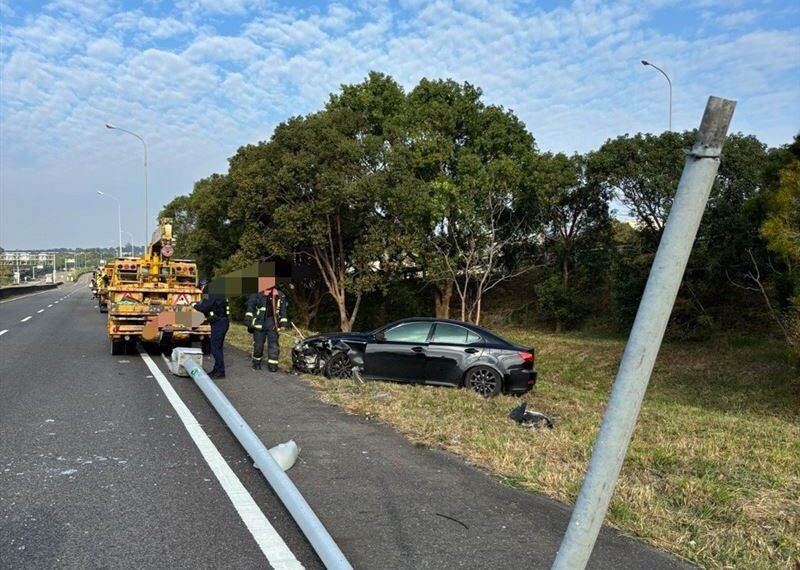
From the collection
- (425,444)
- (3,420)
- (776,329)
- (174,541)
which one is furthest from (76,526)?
(776,329)

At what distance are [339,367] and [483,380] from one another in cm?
262

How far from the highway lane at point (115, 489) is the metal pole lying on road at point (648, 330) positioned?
2198mm

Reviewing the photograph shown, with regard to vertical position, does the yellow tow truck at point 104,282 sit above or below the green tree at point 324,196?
below

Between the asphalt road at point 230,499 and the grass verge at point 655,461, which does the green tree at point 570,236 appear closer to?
the grass verge at point 655,461

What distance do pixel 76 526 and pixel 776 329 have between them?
26008mm

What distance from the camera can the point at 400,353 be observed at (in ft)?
36.8

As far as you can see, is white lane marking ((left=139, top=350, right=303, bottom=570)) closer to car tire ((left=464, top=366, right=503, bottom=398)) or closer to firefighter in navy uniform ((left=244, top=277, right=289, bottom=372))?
firefighter in navy uniform ((left=244, top=277, right=289, bottom=372))

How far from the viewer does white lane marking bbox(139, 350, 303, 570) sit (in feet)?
12.9

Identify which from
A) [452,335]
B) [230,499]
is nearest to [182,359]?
[452,335]

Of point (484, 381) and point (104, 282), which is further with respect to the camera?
point (104, 282)

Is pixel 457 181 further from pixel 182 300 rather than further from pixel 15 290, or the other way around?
pixel 15 290

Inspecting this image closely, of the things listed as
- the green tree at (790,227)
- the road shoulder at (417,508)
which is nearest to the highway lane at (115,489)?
the road shoulder at (417,508)

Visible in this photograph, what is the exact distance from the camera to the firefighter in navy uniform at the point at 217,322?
36.7ft

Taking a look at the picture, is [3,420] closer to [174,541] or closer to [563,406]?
[174,541]
